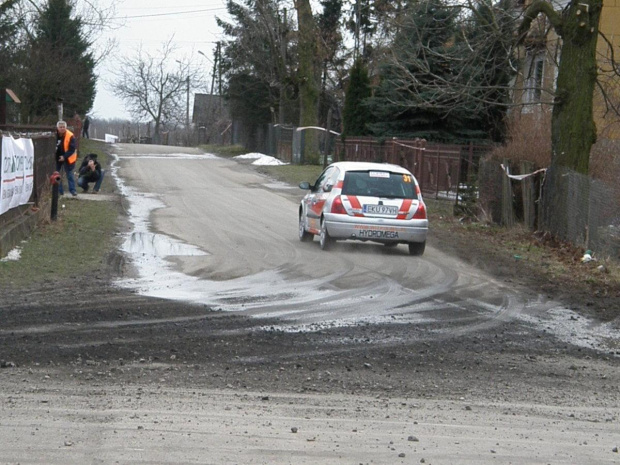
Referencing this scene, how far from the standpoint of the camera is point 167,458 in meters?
5.54

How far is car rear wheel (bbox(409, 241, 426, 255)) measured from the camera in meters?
16.3

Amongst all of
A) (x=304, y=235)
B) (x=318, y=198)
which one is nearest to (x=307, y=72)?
(x=304, y=235)

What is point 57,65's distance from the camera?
136 ft

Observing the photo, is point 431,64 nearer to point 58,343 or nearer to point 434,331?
point 434,331

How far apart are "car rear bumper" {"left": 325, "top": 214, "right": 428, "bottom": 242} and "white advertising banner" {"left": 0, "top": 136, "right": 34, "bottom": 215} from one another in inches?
201

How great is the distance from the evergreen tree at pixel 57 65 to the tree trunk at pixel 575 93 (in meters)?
26.8

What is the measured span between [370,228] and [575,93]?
575cm

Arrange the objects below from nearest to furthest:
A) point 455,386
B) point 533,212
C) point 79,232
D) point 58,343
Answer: point 455,386, point 58,343, point 79,232, point 533,212

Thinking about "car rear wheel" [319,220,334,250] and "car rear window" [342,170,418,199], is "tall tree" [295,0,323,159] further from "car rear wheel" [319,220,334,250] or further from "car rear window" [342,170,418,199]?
"car rear wheel" [319,220,334,250]

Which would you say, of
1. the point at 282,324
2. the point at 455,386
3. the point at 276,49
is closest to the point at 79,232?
the point at 282,324

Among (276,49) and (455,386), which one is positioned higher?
(276,49)

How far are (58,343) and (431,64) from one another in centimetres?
2357

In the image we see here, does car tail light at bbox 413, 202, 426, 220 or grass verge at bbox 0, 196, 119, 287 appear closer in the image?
grass verge at bbox 0, 196, 119, 287

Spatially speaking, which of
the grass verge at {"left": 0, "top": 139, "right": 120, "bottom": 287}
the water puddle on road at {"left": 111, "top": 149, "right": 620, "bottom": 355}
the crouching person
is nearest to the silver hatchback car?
the water puddle on road at {"left": 111, "top": 149, "right": 620, "bottom": 355}
